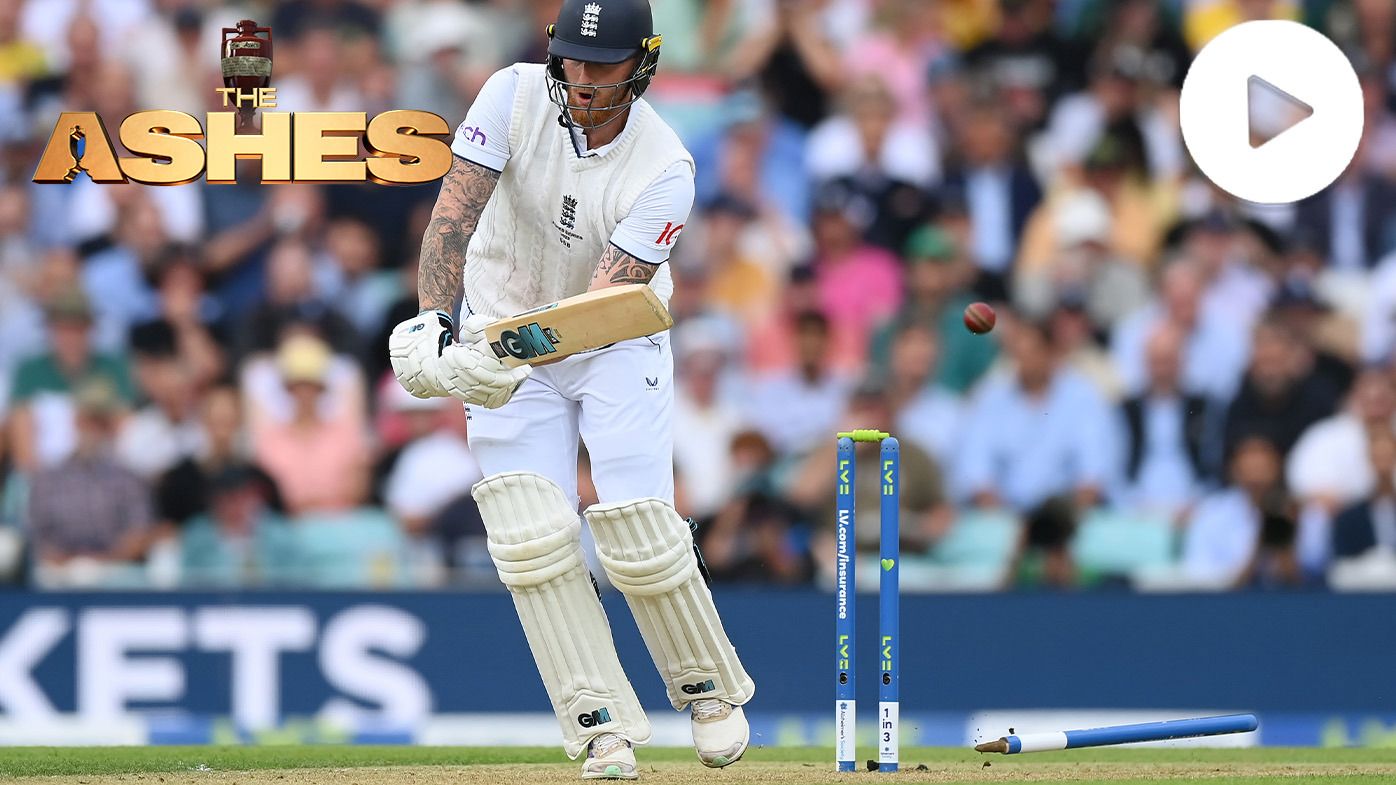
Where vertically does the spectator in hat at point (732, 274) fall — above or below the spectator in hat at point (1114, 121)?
below

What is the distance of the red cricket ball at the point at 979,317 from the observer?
24.4 feet

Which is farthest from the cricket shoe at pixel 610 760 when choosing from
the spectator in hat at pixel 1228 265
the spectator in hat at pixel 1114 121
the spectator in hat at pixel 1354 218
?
the spectator in hat at pixel 1354 218

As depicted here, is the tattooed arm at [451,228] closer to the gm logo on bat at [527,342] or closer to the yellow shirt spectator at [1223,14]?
the gm logo on bat at [527,342]

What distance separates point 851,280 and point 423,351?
438 cm

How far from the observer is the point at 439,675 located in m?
8.10

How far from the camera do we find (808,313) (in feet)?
30.1

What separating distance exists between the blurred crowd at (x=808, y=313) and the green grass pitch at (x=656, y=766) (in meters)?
1.19

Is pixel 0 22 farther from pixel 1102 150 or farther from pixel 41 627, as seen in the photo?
pixel 1102 150

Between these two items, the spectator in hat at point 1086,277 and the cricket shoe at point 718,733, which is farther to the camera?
the spectator in hat at point 1086,277

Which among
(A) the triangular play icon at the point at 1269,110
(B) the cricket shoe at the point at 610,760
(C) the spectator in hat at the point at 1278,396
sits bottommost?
(B) the cricket shoe at the point at 610,760

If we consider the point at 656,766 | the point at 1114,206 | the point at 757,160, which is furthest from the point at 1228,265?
the point at 656,766

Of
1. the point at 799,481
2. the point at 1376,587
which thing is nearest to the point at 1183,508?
the point at 1376,587

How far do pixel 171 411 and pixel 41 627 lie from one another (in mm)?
1315

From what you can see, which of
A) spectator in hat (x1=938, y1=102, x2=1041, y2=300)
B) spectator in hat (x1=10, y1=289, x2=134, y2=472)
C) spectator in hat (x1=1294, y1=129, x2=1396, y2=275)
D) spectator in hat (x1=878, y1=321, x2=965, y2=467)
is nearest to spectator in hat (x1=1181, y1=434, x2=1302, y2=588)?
spectator in hat (x1=878, y1=321, x2=965, y2=467)
